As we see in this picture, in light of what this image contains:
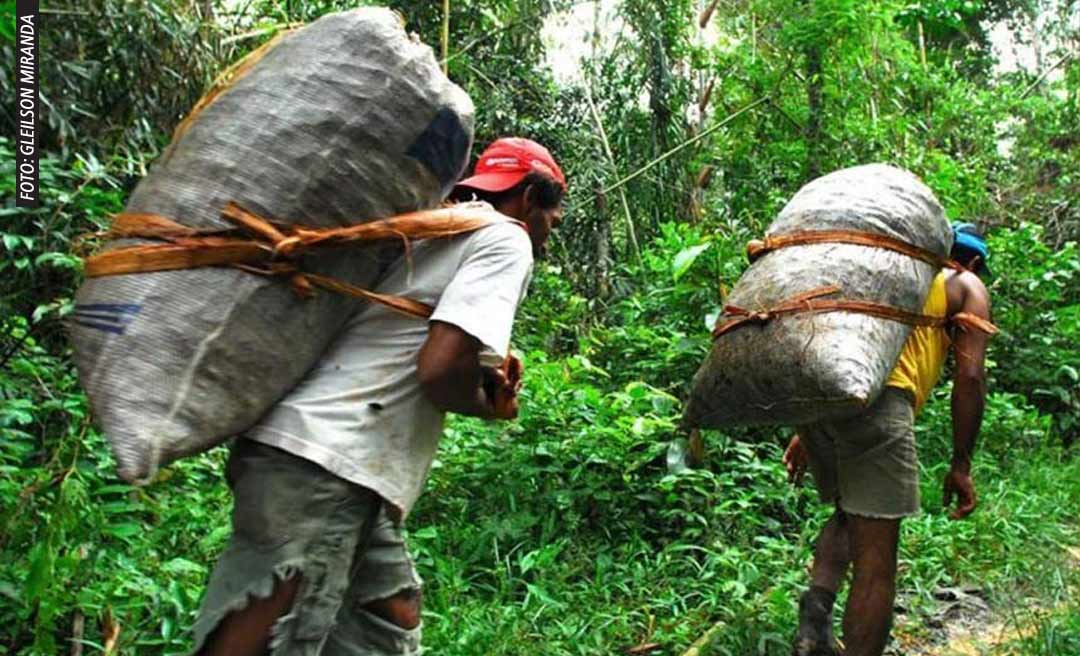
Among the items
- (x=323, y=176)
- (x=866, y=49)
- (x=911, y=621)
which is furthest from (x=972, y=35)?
(x=323, y=176)

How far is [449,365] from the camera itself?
7.35ft

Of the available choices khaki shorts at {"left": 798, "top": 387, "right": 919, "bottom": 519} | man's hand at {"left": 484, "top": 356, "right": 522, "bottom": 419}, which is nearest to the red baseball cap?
man's hand at {"left": 484, "top": 356, "right": 522, "bottom": 419}

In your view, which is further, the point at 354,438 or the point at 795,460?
the point at 795,460

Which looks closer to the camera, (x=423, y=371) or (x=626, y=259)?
(x=423, y=371)

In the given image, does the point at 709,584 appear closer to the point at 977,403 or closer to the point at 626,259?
the point at 977,403

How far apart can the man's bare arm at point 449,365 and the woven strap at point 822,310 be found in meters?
1.34

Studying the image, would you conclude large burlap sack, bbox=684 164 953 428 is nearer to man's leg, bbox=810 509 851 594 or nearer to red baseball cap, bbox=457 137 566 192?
man's leg, bbox=810 509 851 594

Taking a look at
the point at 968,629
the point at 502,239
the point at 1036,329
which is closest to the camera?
the point at 502,239

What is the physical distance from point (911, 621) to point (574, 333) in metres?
3.93

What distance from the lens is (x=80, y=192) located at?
12.5ft

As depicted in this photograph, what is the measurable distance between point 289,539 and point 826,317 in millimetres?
1768

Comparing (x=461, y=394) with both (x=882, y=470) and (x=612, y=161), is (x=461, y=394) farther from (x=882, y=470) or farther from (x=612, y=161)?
(x=612, y=161)

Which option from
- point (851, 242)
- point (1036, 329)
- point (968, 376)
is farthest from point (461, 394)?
point (1036, 329)

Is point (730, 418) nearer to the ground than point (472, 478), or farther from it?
farther from it
